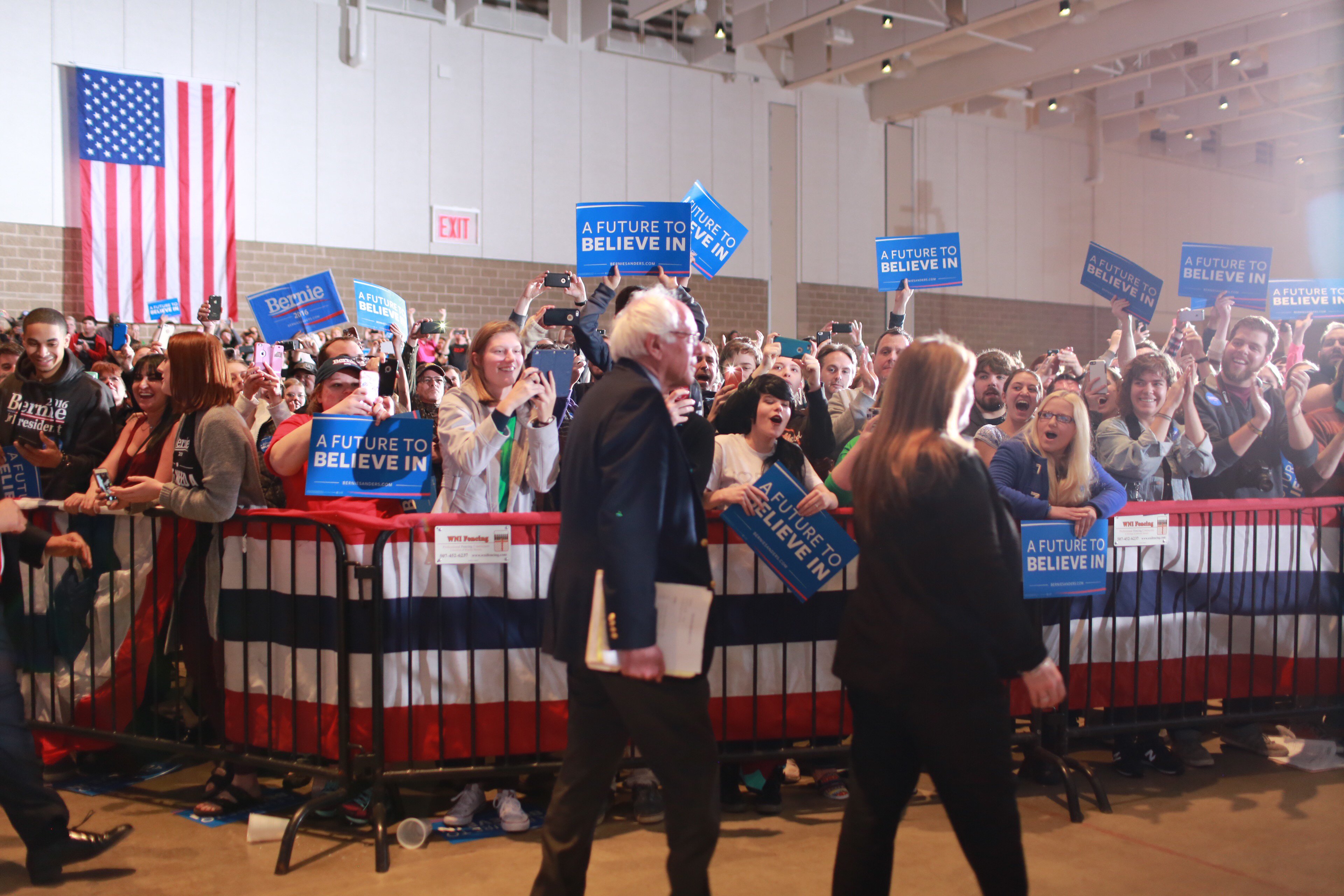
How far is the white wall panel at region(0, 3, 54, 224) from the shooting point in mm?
11016

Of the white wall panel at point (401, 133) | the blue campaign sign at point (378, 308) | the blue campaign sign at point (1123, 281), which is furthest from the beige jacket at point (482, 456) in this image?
the white wall panel at point (401, 133)

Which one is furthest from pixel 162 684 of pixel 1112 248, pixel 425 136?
pixel 1112 248

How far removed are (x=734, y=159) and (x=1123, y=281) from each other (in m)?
10.4

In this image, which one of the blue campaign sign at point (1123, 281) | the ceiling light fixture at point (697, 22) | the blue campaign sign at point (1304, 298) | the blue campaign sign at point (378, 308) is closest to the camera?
the blue campaign sign at point (378, 308)

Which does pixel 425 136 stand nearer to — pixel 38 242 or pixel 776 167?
pixel 38 242

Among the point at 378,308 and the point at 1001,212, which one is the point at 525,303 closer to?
the point at 378,308

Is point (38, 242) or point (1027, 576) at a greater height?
point (38, 242)

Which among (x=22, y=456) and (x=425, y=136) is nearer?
(x=22, y=456)

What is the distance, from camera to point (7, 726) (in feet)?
9.69

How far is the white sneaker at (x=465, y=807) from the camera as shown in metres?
3.55

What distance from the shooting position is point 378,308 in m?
5.83

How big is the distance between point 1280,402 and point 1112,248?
16499 millimetres

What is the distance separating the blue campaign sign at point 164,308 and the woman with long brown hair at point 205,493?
6480 mm

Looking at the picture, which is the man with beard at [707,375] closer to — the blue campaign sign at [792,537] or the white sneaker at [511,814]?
the blue campaign sign at [792,537]
